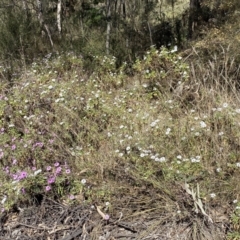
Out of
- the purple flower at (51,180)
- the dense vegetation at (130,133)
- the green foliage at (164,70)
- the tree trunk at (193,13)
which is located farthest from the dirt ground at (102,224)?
the tree trunk at (193,13)

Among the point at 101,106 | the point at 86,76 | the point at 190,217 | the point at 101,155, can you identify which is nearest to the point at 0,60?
the point at 86,76

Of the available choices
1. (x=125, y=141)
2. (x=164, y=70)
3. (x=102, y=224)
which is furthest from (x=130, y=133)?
(x=164, y=70)

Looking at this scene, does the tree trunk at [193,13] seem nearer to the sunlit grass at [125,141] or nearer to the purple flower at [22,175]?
the sunlit grass at [125,141]

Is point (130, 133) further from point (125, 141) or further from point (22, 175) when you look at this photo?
point (22, 175)

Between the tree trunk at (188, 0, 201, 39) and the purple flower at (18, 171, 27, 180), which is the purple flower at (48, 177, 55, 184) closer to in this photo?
the purple flower at (18, 171, 27, 180)

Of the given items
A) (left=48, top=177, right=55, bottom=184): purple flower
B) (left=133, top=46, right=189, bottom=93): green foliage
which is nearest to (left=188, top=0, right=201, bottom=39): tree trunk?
(left=133, top=46, right=189, bottom=93): green foliage

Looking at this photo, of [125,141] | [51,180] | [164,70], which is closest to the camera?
[51,180]

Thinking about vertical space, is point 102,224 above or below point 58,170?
below

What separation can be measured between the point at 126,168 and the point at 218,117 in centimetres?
96

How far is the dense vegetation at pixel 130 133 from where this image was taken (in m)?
2.54

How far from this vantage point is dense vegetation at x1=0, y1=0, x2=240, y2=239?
2537 millimetres

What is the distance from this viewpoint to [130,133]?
10.5ft

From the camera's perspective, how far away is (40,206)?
2756mm

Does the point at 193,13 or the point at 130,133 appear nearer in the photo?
the point at 130,133
